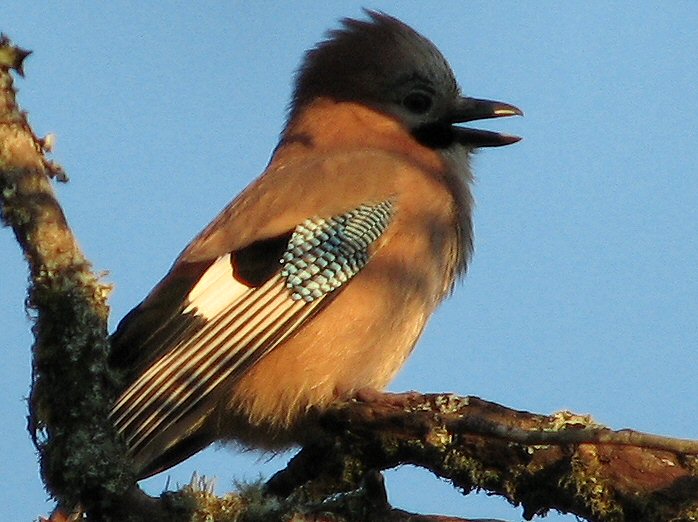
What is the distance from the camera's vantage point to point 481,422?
434 centimetres

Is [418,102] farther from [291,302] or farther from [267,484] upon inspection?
[267,484]

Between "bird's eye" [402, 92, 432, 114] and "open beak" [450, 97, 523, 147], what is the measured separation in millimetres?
168

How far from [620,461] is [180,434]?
1991 millimetres

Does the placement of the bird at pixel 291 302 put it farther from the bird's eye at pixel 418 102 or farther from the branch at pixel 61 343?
the bird's eye at pixel 418 102

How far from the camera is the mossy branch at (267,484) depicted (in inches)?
162

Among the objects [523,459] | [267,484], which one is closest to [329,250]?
[267,484]

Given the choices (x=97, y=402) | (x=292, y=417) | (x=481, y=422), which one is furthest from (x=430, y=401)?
(x=97, y=402)

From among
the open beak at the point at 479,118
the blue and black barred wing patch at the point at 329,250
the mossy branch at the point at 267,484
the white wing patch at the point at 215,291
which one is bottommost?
the mossy branch at the point at 267,484

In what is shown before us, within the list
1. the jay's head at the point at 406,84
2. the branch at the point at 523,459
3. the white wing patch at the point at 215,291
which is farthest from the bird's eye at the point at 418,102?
the branch at the point at 523,459

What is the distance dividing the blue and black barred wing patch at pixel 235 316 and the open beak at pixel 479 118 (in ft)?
4.25

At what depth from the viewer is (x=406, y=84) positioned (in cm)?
709

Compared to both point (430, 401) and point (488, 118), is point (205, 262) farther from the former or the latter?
point (488, 118)

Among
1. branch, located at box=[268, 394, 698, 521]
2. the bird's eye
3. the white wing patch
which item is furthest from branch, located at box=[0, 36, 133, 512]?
the bird's eye

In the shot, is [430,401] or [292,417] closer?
[430,401]
